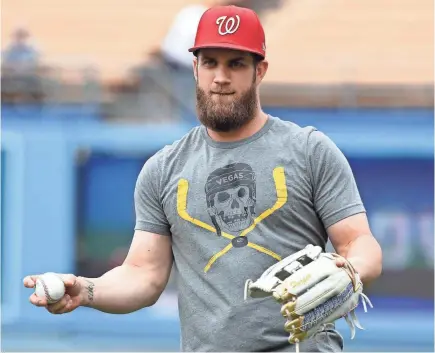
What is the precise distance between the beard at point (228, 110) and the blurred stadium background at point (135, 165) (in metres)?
7.53

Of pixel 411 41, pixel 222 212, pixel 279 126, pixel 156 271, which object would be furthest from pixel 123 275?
pixel 411 41

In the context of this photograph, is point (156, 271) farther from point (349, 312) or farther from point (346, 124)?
point (346, 124)

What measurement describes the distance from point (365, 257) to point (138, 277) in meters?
0.93

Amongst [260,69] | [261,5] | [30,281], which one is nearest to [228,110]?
[260,69]

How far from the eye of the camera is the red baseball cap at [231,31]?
4207 mm

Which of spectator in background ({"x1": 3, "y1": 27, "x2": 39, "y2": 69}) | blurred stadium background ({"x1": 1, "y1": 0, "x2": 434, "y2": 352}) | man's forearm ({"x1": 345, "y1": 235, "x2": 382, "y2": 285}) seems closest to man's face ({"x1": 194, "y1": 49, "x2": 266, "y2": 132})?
man's forearm ({"x1": 345, "y1": 235, "x2": 382, "y2": 285})

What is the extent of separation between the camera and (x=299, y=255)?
3824 mm

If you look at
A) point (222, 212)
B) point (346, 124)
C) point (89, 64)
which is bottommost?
point (222, 212)

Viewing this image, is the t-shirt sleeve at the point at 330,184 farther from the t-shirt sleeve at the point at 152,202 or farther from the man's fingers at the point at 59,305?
the man's fingers at the point at 59,305

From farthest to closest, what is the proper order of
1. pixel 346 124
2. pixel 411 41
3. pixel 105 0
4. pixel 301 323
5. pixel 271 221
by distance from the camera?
1. pixel 105 0
2. pixel 411 41
3. pixel 346 124
4. pixel 271 221
5. pixel 301 323

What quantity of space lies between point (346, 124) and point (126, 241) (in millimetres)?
2635

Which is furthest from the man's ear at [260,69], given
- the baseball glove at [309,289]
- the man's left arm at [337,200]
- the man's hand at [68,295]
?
the man's hand at [68,295]

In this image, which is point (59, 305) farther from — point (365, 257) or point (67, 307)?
point (365, 257)

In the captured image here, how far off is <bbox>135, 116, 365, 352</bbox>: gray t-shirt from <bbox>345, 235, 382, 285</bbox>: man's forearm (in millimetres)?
124
